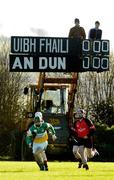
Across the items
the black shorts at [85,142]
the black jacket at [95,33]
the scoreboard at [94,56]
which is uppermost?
the black jacket at [95,33]

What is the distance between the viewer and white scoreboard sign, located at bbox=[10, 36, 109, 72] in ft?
106

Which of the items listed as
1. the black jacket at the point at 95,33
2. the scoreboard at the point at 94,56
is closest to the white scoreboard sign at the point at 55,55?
the scoreboard at the point at 94,56

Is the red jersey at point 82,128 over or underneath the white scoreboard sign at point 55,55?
underneath

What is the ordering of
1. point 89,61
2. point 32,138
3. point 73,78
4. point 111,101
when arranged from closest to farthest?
point 32,138, point 89,61, point 73,78, point 111,101

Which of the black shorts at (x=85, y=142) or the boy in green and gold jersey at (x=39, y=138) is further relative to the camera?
the black shorts at (x=85, y=142)

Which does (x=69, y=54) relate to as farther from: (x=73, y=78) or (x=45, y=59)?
(x=73, y=78)

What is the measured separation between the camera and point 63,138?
3822 centimetres

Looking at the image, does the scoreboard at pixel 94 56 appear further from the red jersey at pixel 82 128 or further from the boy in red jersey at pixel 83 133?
the red jersey at pixel 82 128

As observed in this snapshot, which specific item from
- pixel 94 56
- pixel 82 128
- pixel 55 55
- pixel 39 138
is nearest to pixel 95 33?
pixel 94 56

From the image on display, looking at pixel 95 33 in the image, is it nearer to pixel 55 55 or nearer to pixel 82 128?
pixel 55 55

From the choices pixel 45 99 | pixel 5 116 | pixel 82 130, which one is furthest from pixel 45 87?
pixel 5 116

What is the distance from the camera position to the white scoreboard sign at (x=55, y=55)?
3244cm

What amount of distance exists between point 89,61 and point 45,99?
614 centimetres

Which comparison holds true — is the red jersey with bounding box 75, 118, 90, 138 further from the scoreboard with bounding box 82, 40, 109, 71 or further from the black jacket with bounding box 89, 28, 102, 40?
the black jacket with bounding box 89, 28, 102, 40
